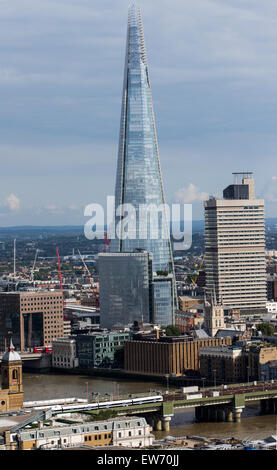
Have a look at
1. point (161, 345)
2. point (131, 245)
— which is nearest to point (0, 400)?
point (161, 345)

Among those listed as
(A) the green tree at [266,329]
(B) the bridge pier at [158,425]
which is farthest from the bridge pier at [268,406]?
(A) the green tree at [266,329]

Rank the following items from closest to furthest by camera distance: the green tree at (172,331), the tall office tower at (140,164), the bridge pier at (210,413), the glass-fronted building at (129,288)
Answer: the bridge pier at (210,413) < the green tree at (172,331) < the glass-fronted building at (129,288) < the tall office tower at (140,164)

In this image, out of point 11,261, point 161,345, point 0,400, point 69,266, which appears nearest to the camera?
point 0,400

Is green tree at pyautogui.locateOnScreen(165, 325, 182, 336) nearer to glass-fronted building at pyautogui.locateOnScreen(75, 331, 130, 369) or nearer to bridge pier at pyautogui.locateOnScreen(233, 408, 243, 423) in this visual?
glass-fronted building at pyautogui.locateOnScreen(75, 331, 130, 369)

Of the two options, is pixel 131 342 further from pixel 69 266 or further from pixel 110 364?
pixel 69 266

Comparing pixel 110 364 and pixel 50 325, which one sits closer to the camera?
pixel 110 364

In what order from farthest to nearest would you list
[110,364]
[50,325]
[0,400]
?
[50,325], [110,364], [0,400]

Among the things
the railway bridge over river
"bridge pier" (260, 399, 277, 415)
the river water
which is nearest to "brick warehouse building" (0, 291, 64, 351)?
the river water

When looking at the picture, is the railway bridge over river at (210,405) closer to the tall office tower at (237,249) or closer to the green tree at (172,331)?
the green tree at (172,331)
